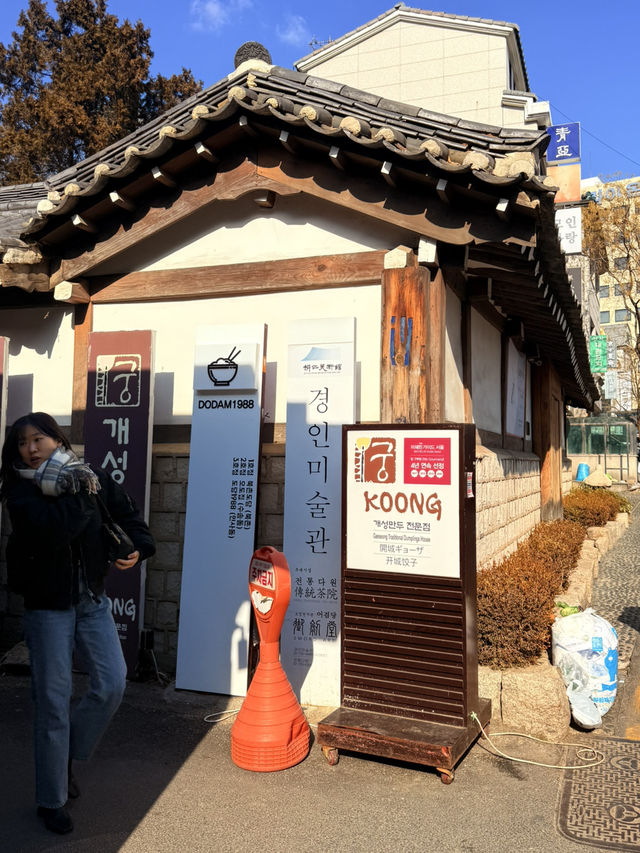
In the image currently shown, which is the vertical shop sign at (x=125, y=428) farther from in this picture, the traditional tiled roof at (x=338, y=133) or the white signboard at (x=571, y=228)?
the white signboard at (x=571, y=228)

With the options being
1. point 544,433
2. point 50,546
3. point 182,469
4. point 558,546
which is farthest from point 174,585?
point 544,433

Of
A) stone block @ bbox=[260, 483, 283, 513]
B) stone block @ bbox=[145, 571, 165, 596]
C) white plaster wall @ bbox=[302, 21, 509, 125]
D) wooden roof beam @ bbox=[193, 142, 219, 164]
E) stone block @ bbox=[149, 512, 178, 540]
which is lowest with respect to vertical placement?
stone block @ bbox=[145, 571, 165, 596]

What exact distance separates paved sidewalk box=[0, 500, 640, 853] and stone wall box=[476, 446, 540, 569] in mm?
2048

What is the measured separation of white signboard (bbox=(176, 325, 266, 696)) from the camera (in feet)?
18.7

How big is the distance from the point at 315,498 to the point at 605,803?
9.34 ft

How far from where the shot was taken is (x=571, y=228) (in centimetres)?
1553

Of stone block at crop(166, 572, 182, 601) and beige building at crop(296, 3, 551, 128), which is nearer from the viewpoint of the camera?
stone block at crop(166, 572, 182, 601)

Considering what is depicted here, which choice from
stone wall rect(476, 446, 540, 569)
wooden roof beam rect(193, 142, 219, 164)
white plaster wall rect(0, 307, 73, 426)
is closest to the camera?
wooden roof beam rect(193, 142, 219, 164)

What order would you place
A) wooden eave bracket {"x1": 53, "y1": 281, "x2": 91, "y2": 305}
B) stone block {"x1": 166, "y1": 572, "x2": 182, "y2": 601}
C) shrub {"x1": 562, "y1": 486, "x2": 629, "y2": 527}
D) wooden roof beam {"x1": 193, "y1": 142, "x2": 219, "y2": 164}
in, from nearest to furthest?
wooden roof beam {"x1": 193, "y1": 142, "x2": 219, "y2": 164}, stone block {"x1": 166, "y1": 572, "x2": 182, "y2": 601}, wooden eave bracket {"x1": 53, "y1": 281, "x2": 91, "y2": 305}, shrub {"x1": 562, "y1": 486, "x2": 629, "y2": 527}

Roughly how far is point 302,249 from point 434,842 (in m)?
4.58

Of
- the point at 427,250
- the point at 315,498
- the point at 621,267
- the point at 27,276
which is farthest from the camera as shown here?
the point at 621,267

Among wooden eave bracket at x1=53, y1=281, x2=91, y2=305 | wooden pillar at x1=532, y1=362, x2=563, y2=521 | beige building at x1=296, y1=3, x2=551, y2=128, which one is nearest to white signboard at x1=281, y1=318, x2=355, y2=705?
wooden eave bracket at x1=53, y1=281, x2=91, y2=305

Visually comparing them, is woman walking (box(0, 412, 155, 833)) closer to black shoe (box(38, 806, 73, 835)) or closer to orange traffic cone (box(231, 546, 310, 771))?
black shoe (box(38, 806, 73, 835))

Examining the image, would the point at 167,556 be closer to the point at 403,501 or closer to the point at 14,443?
the point at 403,501
